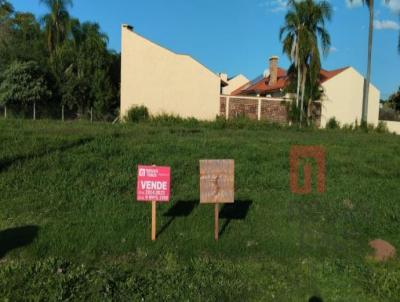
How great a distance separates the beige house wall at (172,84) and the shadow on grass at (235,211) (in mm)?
22955

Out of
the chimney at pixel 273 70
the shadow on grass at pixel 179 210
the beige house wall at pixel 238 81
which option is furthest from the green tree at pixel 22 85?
the beige house wall at pixel 238 81

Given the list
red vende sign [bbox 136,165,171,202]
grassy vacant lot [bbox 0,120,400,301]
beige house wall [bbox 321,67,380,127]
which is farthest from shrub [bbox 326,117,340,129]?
red vende sign [bbox 136,165,171,202]

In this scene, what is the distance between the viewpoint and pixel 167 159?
981 centimetres

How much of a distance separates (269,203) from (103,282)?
3854 millimetres

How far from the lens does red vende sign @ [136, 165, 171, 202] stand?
5832 mm

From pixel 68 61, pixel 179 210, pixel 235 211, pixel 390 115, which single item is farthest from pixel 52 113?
pixel 390 115

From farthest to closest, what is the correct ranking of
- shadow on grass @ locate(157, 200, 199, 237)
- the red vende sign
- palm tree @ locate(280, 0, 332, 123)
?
palm tree @ locate(280, 0, 332, 123) → shadow on grass @ locate(157, 200, 199, 237) → the red vende sign

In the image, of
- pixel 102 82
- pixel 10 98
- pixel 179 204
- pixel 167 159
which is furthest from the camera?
pixel 102 82

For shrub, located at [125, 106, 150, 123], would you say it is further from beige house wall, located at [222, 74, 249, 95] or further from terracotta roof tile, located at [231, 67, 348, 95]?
beige house wall, located at [222, 74, 249, 95]

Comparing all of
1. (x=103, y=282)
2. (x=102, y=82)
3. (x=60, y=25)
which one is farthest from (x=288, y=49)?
(x=103, y=282)

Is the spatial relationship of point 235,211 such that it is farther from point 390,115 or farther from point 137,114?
point 390,115

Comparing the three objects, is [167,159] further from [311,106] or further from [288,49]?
[311,106]

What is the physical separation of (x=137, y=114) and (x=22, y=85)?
29.4 feet

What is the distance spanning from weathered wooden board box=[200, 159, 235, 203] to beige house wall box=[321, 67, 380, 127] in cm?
2789
